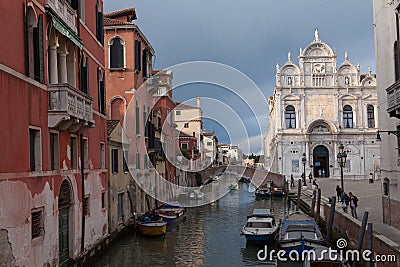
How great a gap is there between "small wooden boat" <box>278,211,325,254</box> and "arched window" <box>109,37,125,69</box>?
9.12 metres

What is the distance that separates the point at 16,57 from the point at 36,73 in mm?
897

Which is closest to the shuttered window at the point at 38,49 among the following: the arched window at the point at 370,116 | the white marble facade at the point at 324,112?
the white marble facade at the point at 324,112

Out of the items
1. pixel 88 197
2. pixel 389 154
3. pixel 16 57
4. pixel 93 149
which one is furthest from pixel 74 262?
pixel 389 154

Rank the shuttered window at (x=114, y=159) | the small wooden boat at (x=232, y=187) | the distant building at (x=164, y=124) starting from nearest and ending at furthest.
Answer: the shuttered window at (x=114, y=159)
the distant building at (x=164, y=124)
the small wooden boat at (x=232, y=187)

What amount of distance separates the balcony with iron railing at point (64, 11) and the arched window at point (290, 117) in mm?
30711

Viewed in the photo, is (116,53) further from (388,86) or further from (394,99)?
(394,99)

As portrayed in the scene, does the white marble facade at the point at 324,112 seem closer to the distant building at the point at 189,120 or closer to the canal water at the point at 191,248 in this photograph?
the distant building at the point at 189,120

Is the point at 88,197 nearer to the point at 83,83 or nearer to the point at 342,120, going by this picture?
the point at 83,83

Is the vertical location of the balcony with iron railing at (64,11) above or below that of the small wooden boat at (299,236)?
above

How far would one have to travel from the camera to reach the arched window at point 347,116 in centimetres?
4019

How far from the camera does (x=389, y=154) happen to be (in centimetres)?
1389

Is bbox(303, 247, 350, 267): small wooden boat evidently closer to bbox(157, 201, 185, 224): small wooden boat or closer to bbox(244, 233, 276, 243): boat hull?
bbox(244, 233, 276, 243): boat hull

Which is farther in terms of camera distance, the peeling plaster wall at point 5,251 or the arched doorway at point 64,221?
the arched doorway at point 64,221

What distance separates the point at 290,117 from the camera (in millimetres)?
40562
